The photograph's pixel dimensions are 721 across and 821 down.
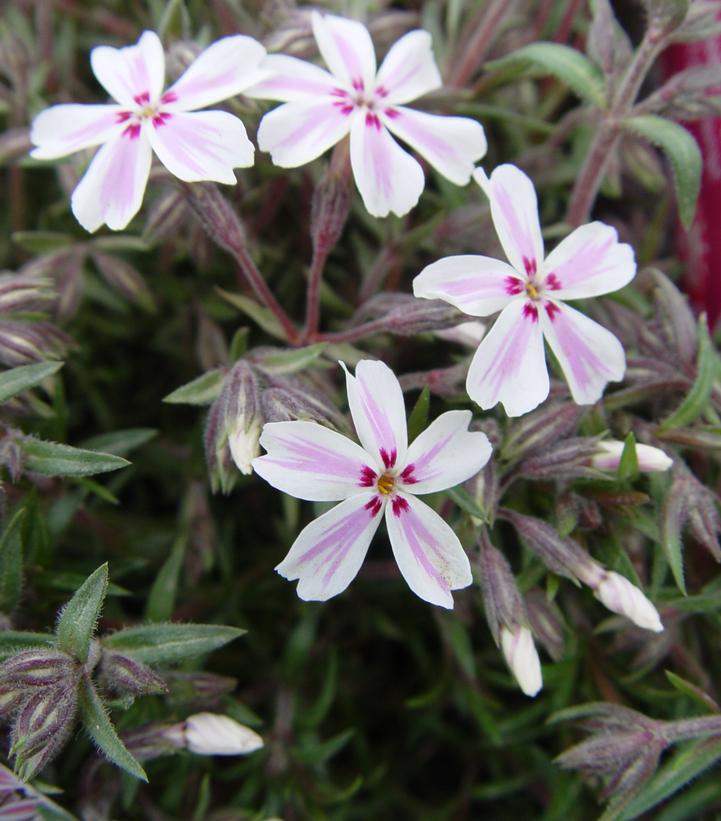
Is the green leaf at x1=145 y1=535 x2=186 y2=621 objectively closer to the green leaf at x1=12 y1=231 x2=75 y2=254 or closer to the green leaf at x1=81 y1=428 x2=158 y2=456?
the green leaf at x1=81 y1=428 x2=158 y2=456

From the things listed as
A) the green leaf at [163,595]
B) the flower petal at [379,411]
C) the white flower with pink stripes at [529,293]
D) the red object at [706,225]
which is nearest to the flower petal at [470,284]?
the white flower with pink stripes at [529,293]

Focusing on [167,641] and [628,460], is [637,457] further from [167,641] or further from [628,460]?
[167,641]

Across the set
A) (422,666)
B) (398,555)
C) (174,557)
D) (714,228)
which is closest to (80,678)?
(174,557)

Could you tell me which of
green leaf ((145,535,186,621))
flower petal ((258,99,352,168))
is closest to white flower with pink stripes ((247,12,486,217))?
flower petal ((258,99,352,168))

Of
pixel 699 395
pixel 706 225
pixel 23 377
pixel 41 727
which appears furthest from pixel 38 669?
pixel 706 225

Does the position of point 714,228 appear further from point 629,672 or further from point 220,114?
Result: point 220,114
